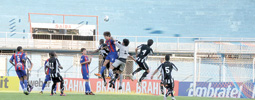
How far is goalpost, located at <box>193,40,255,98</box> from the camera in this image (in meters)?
18.5

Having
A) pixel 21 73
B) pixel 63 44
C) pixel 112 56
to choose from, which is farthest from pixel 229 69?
pixel 63 44

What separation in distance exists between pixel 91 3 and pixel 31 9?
492cm

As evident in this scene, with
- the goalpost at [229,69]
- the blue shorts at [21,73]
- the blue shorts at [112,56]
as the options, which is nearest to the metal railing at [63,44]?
the goalpost at [229,69]

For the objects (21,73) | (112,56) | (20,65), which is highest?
(112,56)

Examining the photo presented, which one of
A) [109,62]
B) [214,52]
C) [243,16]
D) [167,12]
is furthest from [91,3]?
[109,62]

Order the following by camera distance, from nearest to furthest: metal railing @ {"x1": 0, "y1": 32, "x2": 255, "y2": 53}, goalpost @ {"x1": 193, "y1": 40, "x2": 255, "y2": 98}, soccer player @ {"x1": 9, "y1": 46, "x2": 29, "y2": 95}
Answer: soccer player @ {"x1": 9, "y1": 46, "x2": 29, "y2": 95}
goalpost @ {"x1": 193, "y1": 40, "x2": 255, "y2": 98}
metal railing @ {"x1": 0, "y1": 32, "x2": 255, "y2": 53}

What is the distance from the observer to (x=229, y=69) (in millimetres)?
19031

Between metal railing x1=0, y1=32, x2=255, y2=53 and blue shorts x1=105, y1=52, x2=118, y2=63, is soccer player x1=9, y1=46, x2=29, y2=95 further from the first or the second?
metal railing x1=0, y1=32, x2=255, y2=53

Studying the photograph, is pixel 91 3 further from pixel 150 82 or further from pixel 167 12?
pixel 150 82

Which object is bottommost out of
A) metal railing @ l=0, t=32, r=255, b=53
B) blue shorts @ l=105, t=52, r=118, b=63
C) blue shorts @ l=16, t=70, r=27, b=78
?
blue shorts @ l=16, t=70, r=27, b=78

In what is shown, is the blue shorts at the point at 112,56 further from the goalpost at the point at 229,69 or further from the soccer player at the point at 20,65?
the goalpost at the point at 229,69

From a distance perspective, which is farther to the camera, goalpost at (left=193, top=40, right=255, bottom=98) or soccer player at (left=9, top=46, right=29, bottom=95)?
goalpost at (left=193, top=40, right=255, bottom=98)

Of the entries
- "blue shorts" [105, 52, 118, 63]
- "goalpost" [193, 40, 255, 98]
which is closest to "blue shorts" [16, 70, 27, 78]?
"blue shorts" [105, 52, 118, 63]

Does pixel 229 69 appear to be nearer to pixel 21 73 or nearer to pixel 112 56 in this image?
pixel 112 56
